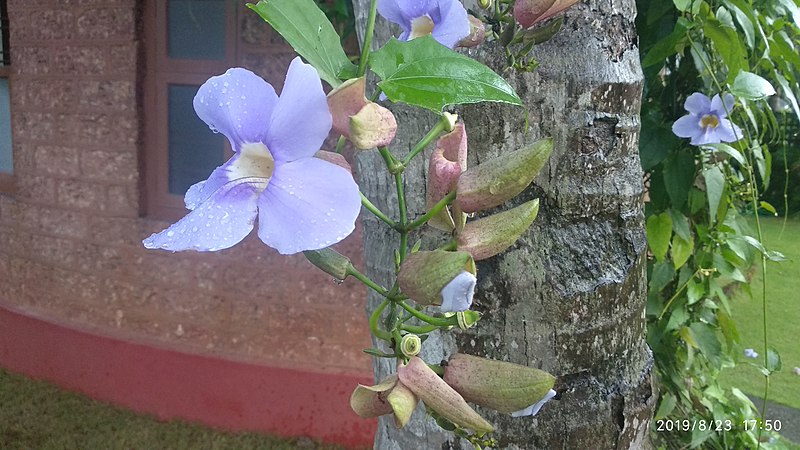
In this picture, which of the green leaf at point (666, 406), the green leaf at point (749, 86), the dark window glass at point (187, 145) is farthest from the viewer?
the dark window glass at point (187, 145)

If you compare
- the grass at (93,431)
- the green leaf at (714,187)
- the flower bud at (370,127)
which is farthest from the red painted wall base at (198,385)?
the flower bud at (370,127)

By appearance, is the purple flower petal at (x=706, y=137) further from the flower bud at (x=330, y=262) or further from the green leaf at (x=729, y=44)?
the flower bud at (x=330, y=262)

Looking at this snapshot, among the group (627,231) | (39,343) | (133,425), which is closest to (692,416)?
(627,231)

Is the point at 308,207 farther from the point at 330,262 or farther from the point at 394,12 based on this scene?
the point at 394,12

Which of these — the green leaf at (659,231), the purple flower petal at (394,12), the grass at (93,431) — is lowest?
the grass at (93,431)

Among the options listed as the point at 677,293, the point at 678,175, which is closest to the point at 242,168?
the point at 678,175

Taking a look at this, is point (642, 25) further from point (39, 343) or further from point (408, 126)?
point (39, 343)

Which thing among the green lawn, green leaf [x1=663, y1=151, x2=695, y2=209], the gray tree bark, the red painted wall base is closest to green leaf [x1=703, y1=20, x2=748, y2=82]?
green leaf [x1=663, y1=151, x2=695, y2=209]
